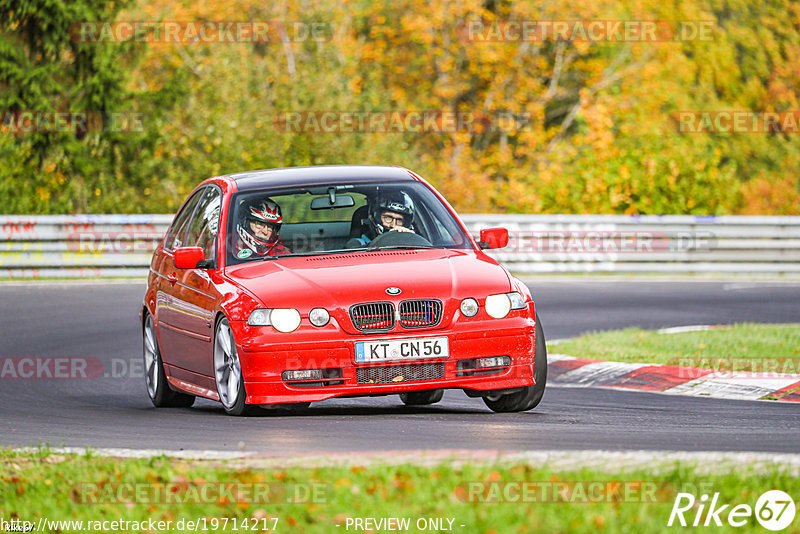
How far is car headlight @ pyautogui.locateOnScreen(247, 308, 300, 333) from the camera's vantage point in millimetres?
8633

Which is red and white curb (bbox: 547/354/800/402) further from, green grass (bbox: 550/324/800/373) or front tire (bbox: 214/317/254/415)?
front tire (bbox: 214/317/254/415)

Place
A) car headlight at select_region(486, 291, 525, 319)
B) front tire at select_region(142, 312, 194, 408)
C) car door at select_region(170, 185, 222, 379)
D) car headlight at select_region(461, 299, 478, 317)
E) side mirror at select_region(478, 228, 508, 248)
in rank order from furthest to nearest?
front tire at select_region(142, 312, 194, 408)
side mirror at select_region(478, 228, 508, 248)
car door at select_region(170, 185, 222, 379)
car headlight at select_region(486, 291, 525, 319)
car headlight at select_region(461, 299, 478, 317)

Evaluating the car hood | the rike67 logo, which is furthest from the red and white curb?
the rike67 logo

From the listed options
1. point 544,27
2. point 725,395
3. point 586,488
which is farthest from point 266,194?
point 544,27

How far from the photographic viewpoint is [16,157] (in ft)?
86.8

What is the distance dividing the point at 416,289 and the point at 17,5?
64.5 ft

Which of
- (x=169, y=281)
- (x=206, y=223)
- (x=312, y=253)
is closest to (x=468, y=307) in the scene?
(x=312, y=253)

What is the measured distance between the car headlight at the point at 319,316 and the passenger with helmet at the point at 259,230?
1.17m

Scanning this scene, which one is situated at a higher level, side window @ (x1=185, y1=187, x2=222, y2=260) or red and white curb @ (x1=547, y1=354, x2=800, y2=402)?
side window @ (x1=185, y1=187, x2=222, y2=260)

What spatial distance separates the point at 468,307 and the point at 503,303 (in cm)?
27

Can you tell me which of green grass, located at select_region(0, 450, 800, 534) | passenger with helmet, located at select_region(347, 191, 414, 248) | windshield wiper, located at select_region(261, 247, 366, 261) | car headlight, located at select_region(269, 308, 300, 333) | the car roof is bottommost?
green grass, located at select_region(0, 450, 800, 534)

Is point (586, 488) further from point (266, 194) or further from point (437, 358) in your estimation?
point (266, 194)

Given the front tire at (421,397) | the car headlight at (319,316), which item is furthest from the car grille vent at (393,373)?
the front tire at (421,397)

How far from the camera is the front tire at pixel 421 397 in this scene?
1046cm
